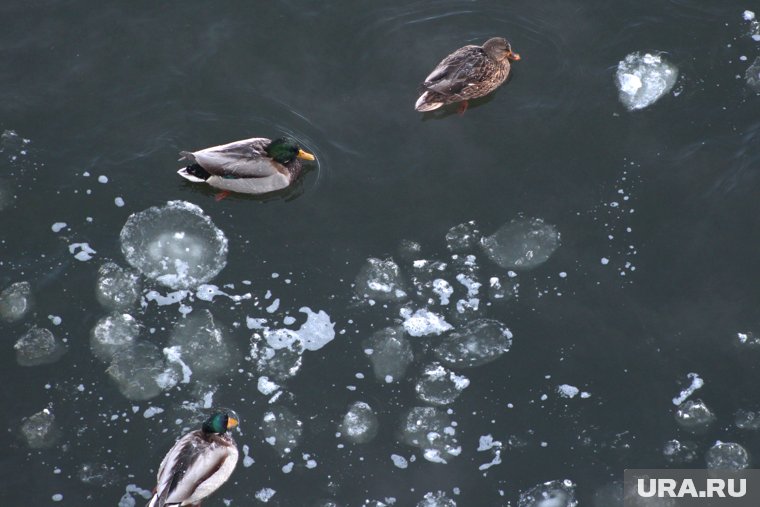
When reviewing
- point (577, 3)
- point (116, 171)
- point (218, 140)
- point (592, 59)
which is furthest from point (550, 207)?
point (116, 171)

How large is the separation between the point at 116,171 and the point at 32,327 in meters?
1.87

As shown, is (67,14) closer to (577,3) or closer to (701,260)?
(577,3)

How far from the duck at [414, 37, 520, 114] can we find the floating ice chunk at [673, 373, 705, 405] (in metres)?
3.70

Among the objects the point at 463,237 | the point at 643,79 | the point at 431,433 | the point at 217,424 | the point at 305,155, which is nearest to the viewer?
the point at 217,424

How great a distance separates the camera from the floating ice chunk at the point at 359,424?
30.4 feet

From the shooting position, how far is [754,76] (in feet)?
36.7

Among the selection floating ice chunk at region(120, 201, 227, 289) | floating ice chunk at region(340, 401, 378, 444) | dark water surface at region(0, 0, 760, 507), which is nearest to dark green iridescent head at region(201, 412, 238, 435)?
dark water surface at region(0, 0, 760, 507)

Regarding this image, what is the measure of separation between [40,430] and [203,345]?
1.63 metres

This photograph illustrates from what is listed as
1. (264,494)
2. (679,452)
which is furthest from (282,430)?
(679,452)

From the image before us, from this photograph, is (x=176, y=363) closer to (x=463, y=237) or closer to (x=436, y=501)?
(x=436, y=501)

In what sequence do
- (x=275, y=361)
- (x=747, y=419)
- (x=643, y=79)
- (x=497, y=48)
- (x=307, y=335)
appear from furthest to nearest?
(x=643, y=79)
(x=497, y=48)
(x=307, y=335)
(x=275, y=361)
(x=747, y=419)

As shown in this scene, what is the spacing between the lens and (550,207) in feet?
34.2

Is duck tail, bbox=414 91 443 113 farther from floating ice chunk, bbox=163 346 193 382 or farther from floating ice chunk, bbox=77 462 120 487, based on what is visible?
floating ice chunk, bbox=77 462 120 487

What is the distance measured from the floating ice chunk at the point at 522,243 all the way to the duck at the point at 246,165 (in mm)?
2161
